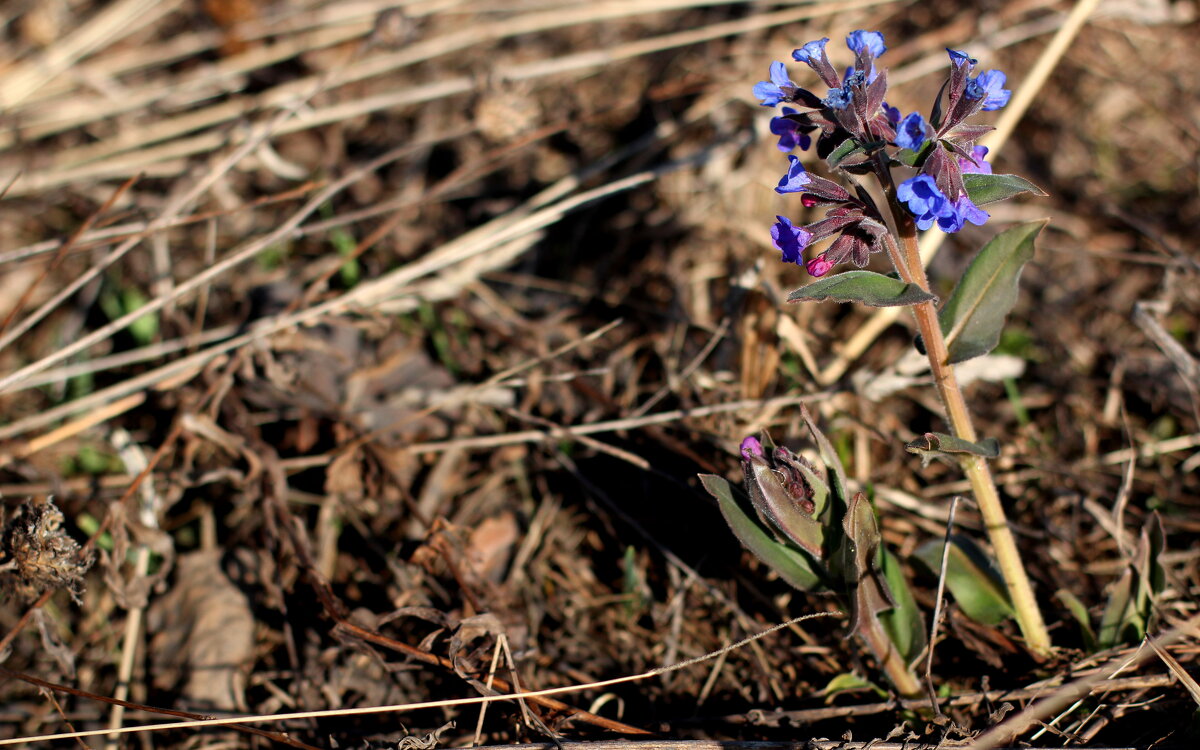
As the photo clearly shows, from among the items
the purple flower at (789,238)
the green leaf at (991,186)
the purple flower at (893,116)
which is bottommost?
the green leaf at (991,186)

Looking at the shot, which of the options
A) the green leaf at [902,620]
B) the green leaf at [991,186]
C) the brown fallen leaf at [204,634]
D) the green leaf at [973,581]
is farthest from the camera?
the brown fallen leaf at [204,634]

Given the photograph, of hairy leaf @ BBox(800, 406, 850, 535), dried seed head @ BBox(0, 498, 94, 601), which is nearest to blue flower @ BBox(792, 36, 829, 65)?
hairy leaf @ BBox(800, 406, 850, 535)

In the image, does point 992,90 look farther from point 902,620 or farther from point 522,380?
point 522,380

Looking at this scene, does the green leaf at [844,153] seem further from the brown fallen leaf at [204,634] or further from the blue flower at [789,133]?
the brown fallen leaf at [204,634]

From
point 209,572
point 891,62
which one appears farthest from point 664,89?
point 209,572

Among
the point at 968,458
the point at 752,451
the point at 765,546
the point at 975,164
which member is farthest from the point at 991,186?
the point at 765,546

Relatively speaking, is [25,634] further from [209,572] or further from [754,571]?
[754,571]

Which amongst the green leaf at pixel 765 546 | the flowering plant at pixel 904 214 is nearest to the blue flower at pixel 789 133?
the flowering plant at pixel 904 214
